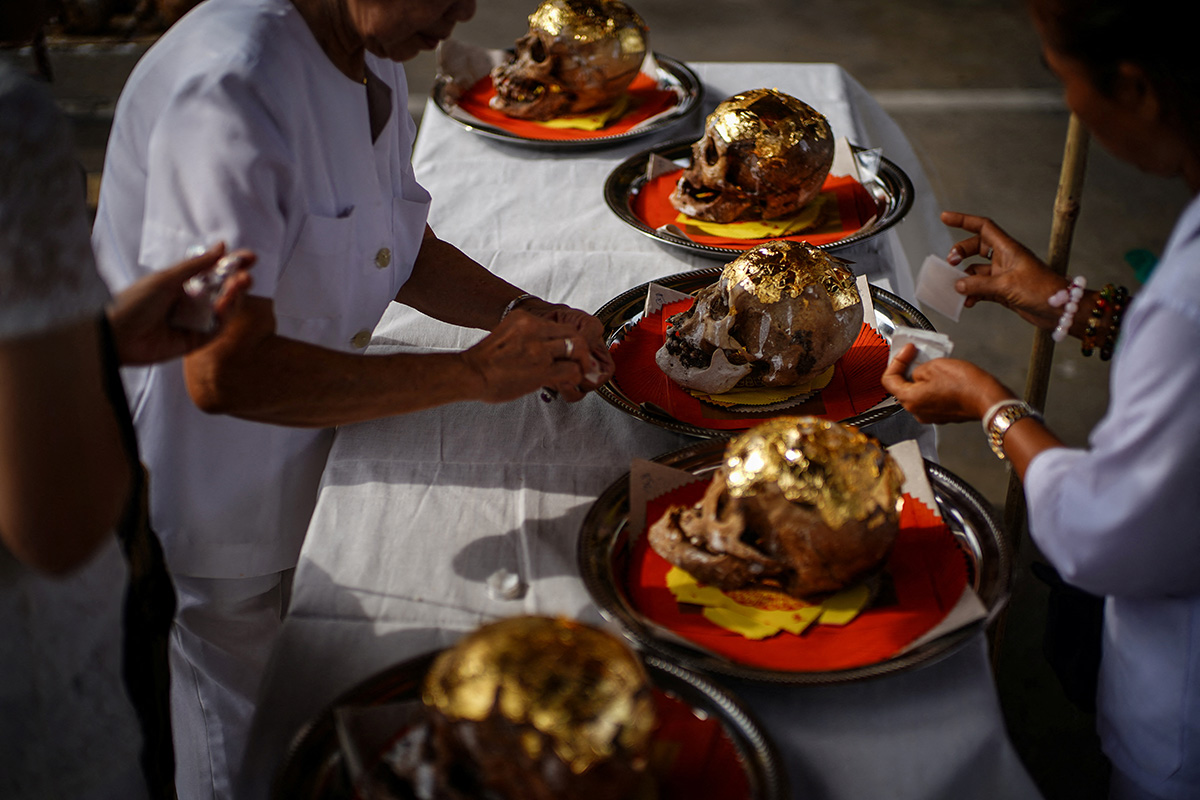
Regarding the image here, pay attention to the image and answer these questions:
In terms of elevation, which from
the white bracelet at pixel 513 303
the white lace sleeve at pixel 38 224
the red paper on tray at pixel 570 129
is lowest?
the red paper on tray at pixel 570 129

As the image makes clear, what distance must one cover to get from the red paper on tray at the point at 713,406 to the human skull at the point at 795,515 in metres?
0.28

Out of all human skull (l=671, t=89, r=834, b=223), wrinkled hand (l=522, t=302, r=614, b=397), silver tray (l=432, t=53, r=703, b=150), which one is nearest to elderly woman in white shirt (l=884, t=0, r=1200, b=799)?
wrinkled hand (l=522, t=302, r=614, b=397)

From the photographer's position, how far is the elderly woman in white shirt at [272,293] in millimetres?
1115

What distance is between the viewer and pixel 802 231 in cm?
186

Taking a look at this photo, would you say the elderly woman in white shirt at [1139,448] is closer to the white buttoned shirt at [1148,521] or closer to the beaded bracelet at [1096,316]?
the white buttoned shirt at [1148,521]

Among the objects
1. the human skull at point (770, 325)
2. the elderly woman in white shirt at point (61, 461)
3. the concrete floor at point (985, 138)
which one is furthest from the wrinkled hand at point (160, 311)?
the concrete floor at point (985, 138)

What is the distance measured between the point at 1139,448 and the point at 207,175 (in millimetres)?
962

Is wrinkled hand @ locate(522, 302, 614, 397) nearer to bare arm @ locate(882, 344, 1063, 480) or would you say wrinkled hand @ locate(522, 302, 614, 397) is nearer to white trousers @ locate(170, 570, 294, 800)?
bare arm @ locate(882, 344, 1063, 480)

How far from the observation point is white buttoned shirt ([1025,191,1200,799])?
2.73 ft

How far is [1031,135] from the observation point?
489 centimetres

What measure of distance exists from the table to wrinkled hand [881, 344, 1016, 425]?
141 mm

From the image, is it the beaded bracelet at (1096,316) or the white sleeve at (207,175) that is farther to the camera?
the beaded bracelet at (1096,316)

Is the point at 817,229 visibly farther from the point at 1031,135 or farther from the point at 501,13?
the point at 501,13

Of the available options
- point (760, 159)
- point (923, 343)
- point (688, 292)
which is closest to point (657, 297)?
point (688, 292)
